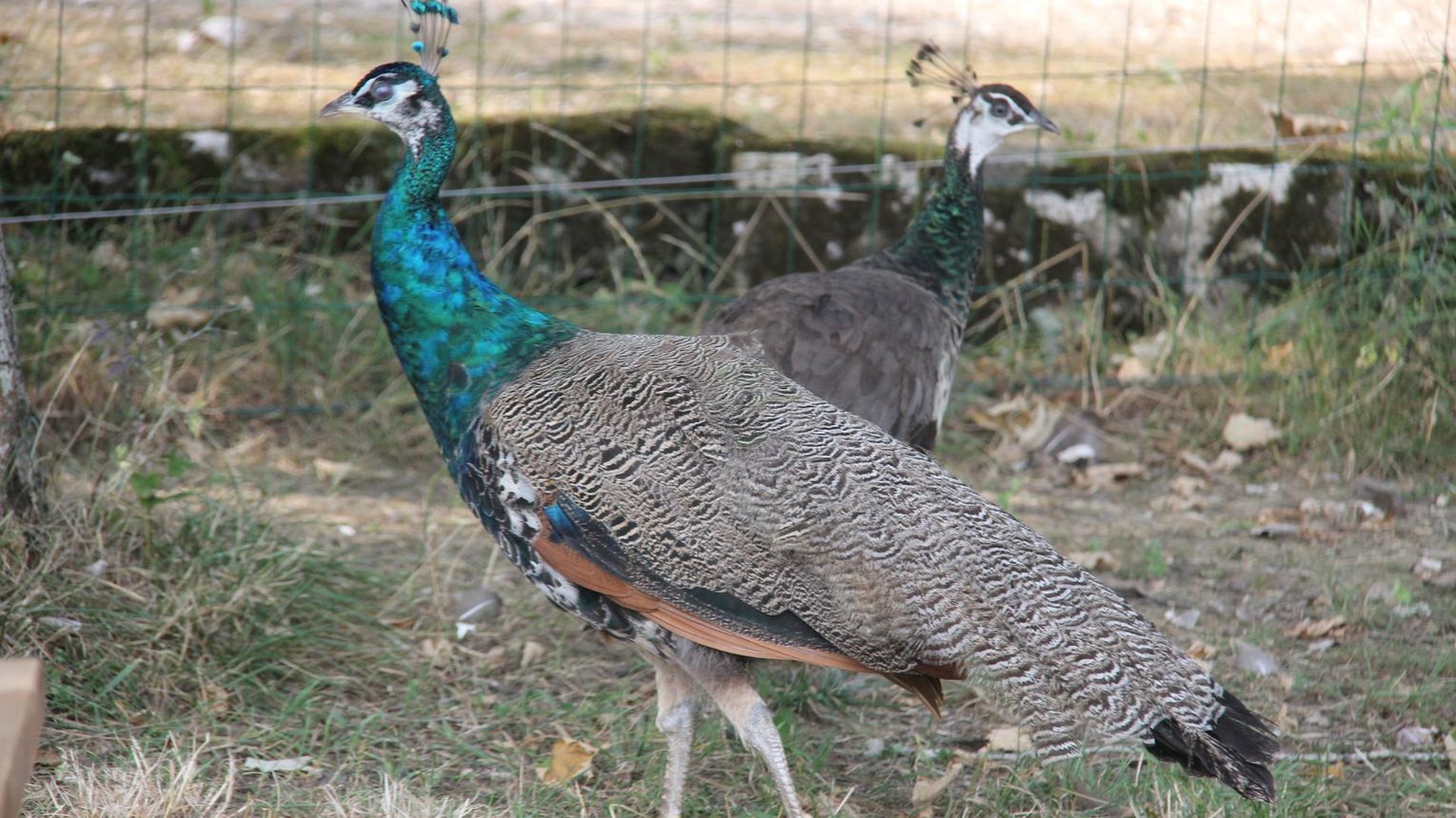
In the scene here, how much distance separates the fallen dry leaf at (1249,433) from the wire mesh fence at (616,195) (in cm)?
28

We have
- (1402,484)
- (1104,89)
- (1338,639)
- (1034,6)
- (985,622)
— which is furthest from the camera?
(1034,6)

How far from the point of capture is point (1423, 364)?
4.91 meters

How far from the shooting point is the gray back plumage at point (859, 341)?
3.75m

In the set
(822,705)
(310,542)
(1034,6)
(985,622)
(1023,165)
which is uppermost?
(1034,6)

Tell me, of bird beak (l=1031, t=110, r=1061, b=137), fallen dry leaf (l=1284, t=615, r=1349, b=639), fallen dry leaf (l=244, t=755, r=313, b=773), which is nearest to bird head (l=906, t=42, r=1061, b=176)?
bird beak (l=1031, t=110, r=1061, b=137)

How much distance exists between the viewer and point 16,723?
1.49 m

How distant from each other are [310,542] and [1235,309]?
11.4ft

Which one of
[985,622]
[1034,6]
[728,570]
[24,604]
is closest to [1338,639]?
[985,622]

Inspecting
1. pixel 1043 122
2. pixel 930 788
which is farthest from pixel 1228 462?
pixel 930 788

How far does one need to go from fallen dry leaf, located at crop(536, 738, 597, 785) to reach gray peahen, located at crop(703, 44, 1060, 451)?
0.98 meters

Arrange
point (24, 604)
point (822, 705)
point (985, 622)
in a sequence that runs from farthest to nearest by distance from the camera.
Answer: point (822, 705) → point (24, 604) → point (985, 622)

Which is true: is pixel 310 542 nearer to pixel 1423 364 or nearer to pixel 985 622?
pixel 985 622

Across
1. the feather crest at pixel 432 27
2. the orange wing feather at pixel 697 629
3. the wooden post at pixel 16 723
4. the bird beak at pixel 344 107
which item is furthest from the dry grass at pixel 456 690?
the wooden post at pixel 16 723

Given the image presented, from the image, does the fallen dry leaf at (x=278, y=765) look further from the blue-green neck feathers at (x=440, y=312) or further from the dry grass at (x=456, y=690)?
the blue-green neck feathers at (x=440, y=312)
